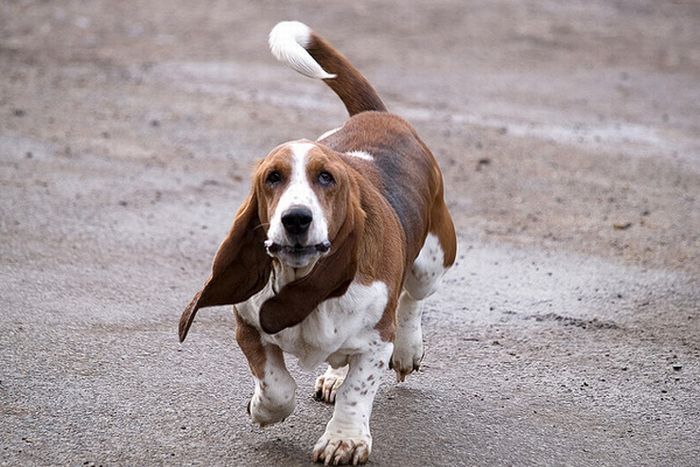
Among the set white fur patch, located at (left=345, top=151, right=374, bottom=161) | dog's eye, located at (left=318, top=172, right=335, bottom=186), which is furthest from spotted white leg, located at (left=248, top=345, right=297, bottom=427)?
white fur patch, located at (left=345, top=151, right=374, bottom=161)

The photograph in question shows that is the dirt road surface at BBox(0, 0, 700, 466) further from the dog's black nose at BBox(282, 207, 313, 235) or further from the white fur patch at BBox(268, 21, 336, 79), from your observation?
the white fur patch at BBox(268, 21, 336, 79)

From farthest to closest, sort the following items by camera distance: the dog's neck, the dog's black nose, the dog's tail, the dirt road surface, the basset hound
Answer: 1. the dog's tail
2. the dirt road surface
3. the dog's neck
4. the basset hound
5. the dog's black nose

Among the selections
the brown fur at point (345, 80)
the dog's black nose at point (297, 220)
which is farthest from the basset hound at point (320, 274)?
the brown fur at point (345, 80)

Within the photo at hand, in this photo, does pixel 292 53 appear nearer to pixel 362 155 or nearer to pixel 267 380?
pixel 362 155

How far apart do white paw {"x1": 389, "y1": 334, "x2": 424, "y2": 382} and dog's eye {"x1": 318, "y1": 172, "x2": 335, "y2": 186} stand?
1.23 meters

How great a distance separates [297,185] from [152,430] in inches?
49.3

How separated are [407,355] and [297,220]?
4.80 feet

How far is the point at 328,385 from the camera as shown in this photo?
16.4 feet

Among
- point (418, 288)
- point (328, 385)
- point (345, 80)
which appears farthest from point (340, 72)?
point (328, 385)

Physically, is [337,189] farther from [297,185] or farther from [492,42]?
[492,42]

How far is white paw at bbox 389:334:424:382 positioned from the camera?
5156 mm

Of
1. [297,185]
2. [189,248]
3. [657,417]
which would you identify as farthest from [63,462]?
[189,248]

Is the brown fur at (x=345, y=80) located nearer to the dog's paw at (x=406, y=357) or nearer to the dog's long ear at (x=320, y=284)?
the dog's paw at (x=406, y=357)

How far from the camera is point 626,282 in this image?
6.84 metres
